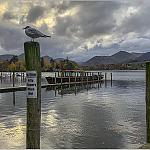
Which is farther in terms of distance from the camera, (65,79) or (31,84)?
(65,79)

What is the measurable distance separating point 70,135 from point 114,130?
85.4 inches

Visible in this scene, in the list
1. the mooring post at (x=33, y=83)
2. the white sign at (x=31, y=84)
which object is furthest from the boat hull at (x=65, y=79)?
the white sign at (x=31, y=84)

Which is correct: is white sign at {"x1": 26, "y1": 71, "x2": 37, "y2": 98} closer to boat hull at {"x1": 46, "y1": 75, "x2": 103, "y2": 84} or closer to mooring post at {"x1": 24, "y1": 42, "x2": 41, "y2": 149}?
mooring post at {"x1": 24, "y1": 42, "x2": 41, "y2": 149}

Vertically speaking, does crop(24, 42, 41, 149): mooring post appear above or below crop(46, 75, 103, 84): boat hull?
above

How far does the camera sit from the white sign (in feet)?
19.7

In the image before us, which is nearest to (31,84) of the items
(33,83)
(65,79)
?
(33,83)

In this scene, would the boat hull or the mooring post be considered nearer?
the mooring post

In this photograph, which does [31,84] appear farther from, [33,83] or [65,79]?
[65,79]

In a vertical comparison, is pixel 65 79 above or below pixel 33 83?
below

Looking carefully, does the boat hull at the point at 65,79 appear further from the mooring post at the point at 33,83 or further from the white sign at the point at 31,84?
the white sign at the point at 31,84

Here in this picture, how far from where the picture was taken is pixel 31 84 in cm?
604

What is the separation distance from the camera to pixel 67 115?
1795 cm

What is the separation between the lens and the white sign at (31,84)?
5996mm

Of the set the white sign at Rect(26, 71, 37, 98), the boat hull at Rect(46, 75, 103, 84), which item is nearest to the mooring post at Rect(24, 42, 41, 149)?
the white sign at Rect(26, 71, 37, 98)
